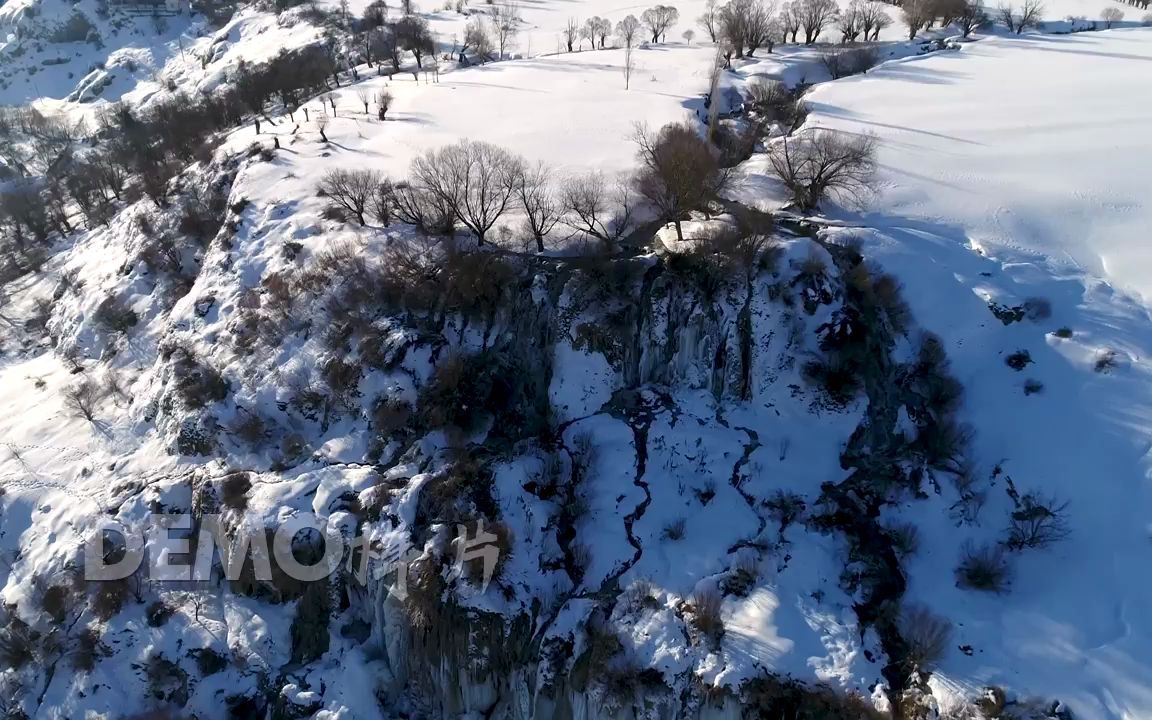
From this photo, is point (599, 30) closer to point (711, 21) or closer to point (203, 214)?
point (711, 21)

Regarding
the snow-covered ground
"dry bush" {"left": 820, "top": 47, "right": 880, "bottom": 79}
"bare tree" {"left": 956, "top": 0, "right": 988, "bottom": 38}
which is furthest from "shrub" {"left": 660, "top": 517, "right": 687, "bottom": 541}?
"bare tree" {"left": 956, "top": 0, "right": 988, "bottom": 38}

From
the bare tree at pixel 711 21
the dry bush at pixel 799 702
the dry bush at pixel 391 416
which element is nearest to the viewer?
the dry bush at pixel 799 702

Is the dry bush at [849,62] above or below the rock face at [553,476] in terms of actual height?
above

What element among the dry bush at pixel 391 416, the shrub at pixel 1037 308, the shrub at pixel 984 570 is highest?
the shrub at pixel 1037 308

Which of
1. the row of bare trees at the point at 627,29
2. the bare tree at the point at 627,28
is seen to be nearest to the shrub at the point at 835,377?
the row of bare trees at the point at 627,29

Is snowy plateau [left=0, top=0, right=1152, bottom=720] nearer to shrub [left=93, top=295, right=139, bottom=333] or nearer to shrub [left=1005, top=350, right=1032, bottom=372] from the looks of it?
shrub [left=93, top=295, right=139, bottom=333]

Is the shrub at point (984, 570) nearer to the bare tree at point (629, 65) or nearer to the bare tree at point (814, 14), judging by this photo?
the bare tree at point (629, 65)

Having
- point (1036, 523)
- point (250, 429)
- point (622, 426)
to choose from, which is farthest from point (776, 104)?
point (250, 429)
